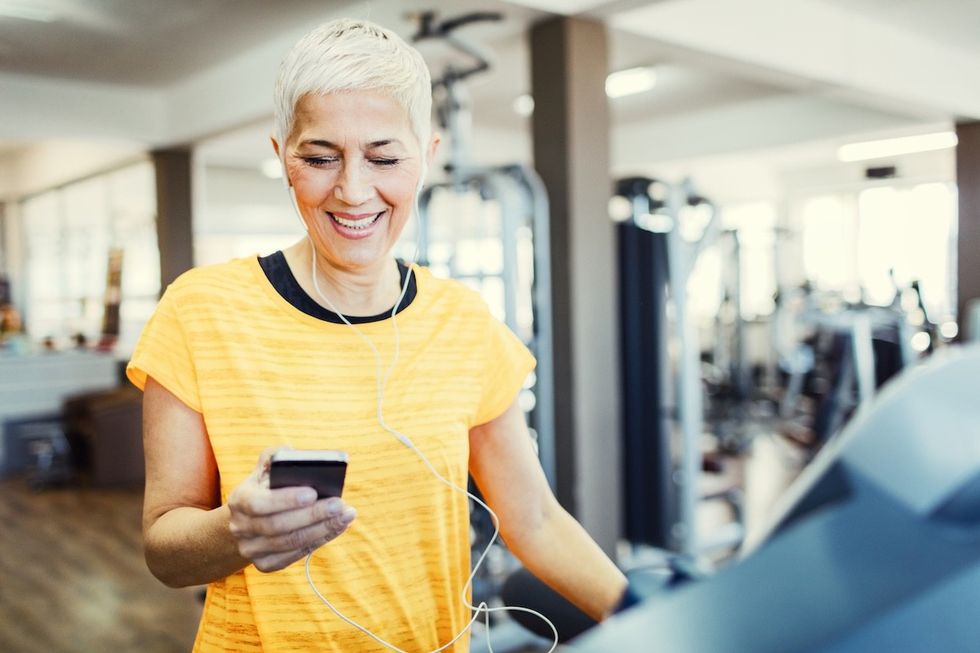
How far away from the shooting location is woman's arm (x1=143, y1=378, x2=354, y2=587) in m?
0.65

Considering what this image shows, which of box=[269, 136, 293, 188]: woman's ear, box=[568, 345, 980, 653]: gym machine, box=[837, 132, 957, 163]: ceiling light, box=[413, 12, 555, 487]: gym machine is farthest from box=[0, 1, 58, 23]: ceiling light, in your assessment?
box=[837, 132, 957, 163]: ceiling light

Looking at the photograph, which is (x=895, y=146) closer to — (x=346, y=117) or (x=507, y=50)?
(x=507, y=50)

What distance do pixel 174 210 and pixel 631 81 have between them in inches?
136

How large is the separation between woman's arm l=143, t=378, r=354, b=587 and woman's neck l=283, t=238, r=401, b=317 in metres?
0.19

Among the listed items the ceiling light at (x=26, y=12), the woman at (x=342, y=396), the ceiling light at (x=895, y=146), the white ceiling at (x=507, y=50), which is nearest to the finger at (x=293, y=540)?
the woman at (x=342, y=396)

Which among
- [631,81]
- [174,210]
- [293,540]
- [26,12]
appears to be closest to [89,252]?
[174,210]

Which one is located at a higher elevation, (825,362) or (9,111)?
(9,111)

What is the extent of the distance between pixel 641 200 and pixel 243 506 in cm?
324

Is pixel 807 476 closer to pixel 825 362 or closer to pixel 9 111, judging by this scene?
pixel 9 111

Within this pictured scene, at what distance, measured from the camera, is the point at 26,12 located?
3.74 meters

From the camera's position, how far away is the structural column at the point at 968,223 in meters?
5.52

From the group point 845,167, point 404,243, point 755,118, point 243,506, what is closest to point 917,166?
point 845,167

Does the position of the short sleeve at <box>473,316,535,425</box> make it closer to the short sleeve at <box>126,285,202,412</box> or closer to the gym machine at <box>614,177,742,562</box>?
the short sleeve at <box>126,285,202,412</box>

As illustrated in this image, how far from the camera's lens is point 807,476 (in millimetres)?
346
